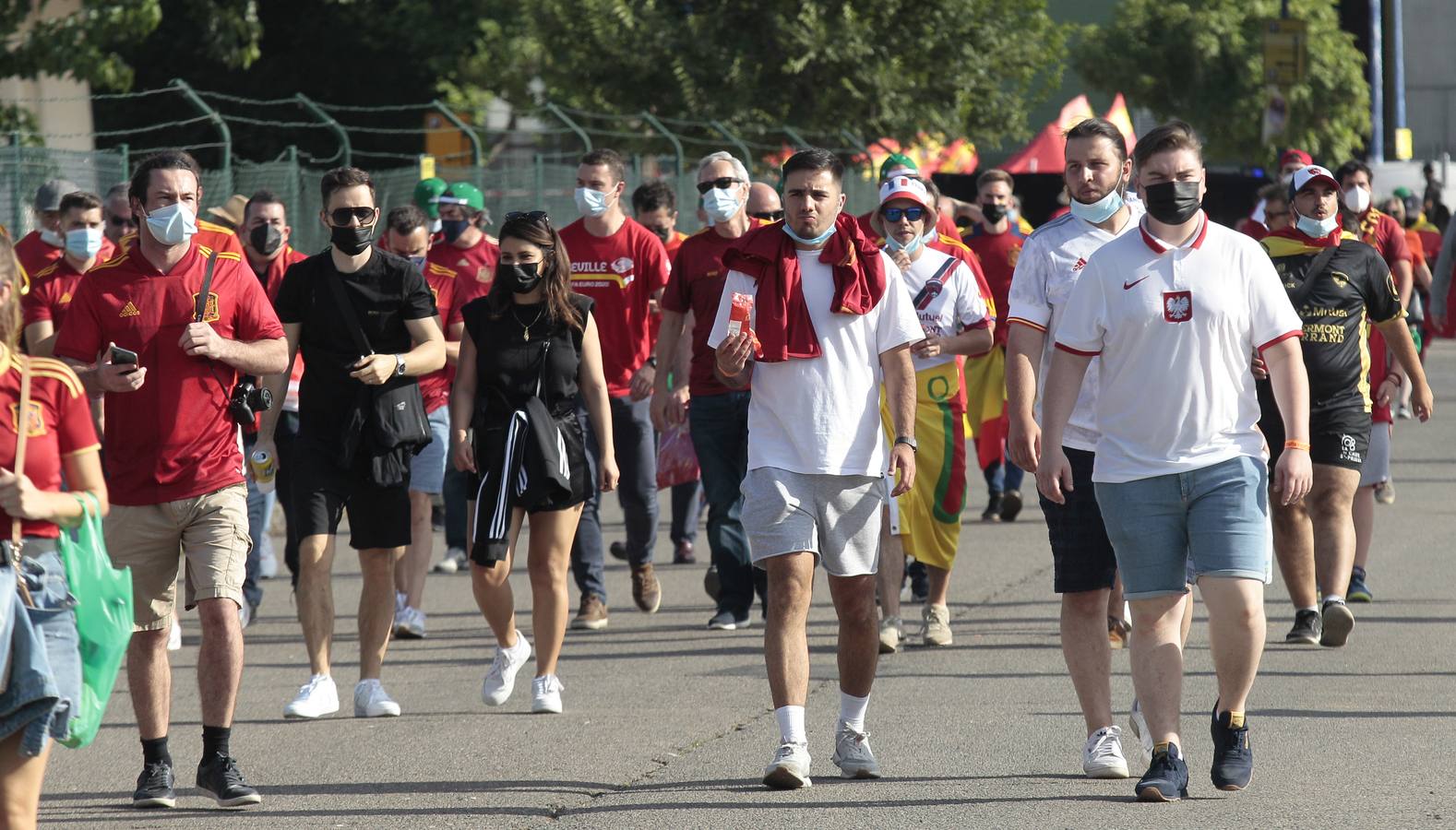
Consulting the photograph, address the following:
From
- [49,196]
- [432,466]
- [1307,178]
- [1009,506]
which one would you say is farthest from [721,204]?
[1009,506]

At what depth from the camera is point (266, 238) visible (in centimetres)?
927

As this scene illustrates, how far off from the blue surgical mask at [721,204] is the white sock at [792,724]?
3576 millimetres

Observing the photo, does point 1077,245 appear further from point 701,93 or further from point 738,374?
point 701,93

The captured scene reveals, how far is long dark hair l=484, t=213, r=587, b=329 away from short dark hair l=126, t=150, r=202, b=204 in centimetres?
144

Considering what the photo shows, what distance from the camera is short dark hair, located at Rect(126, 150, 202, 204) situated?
6445mm

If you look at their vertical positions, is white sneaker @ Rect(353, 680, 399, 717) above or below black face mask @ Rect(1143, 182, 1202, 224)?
below

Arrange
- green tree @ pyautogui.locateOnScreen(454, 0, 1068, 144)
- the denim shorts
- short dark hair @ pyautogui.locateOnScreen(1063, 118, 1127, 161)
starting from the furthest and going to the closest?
green tree @ pyautogui.locateOnScreen(454, 0, 1068, 144) → short dark hair @ pyautogui.locateOnScreen(1063, 118, 1127, 161) → the denim shorts

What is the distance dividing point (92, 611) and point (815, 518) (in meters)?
2.41

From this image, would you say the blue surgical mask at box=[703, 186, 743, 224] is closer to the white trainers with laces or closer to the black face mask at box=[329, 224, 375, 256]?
the black face mask at box=[329, 224, 375, 256]

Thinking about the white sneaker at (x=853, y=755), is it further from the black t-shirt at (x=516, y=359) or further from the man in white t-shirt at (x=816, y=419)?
the black t-shirt at (x=516, y=359)

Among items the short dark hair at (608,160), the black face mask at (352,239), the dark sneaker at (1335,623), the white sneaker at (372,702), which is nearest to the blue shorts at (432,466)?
the short dark hair at (608,160)

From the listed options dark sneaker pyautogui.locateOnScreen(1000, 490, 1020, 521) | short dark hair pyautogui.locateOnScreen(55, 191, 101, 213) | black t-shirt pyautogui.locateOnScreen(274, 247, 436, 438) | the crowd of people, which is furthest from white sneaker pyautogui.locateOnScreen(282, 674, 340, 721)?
dark sneaker pyautogui.locateOnScreen(1000, 490, 1020, 521)

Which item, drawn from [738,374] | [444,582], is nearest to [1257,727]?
[738,374]

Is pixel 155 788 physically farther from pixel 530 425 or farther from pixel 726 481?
pixel 726 481
